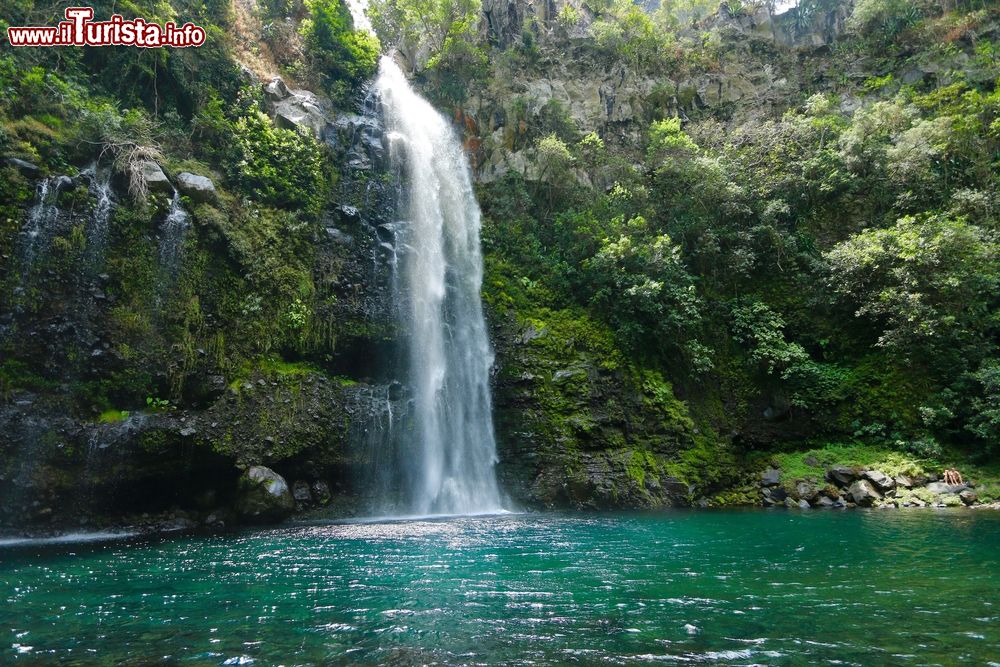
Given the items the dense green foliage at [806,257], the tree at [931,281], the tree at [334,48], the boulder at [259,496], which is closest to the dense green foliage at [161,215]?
the boulder at [259,496]

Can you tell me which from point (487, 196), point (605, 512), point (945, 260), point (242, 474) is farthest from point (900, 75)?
point (242, 474)

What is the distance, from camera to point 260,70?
1964 centimetres

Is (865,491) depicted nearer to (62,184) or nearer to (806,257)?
(806,257)

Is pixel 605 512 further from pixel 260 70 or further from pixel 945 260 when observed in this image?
pixel 260 70

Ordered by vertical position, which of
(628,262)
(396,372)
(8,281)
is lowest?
(396,372)

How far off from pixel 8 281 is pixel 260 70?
1208 cm

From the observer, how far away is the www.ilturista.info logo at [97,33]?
1403 centimetres

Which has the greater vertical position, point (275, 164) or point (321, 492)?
point (275, 164)

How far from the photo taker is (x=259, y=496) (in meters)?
12.3

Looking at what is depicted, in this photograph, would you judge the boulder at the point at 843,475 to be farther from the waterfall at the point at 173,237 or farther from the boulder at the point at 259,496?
the waterfall at the point at 173,237

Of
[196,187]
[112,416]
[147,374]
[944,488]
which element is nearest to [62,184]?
[196,187]

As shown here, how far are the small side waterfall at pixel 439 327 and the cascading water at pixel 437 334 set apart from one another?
1.2 inches

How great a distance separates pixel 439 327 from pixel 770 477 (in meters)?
11.1

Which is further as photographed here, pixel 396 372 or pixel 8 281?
pixel 396 372
